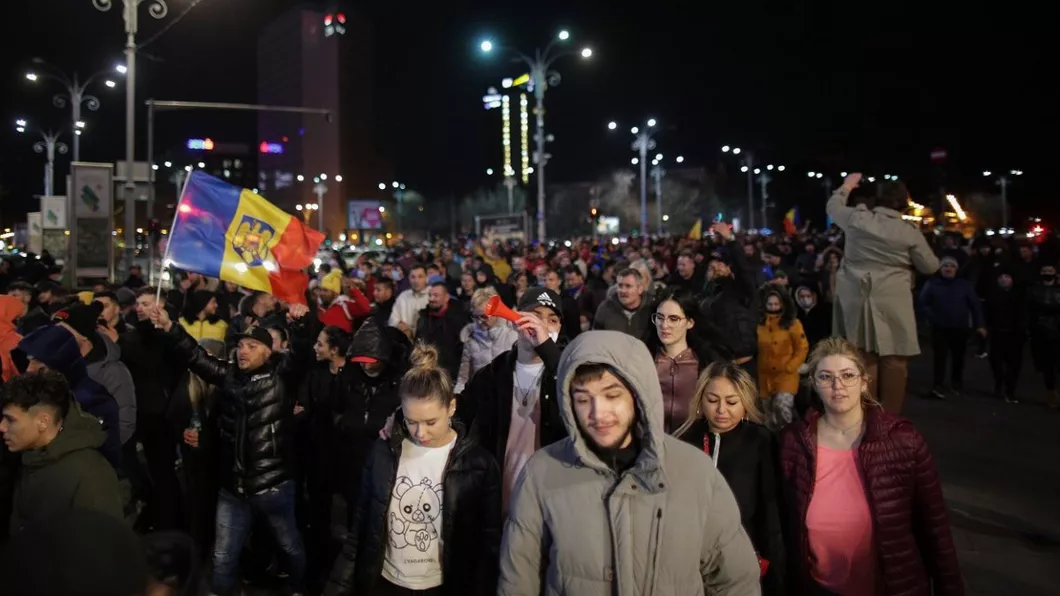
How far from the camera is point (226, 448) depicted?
551cm

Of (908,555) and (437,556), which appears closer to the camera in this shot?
(908,555)

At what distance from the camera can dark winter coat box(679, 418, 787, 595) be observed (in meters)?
3.88

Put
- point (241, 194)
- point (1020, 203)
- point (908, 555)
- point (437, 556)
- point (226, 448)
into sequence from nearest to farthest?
1. point (908, 555)
2. point (437, 556)
3. point (226, 448)
4. point (241, 194)
5. point (1020, 203)

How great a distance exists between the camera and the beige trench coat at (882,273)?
525 centimetres

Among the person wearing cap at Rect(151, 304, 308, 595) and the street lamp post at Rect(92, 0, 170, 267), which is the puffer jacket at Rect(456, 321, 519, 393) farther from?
the street lamp post at Rect(92, 0, 170, 267)

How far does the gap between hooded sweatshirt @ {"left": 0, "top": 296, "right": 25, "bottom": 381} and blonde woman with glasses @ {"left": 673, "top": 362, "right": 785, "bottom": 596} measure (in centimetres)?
489

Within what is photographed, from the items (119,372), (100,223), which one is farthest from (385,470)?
(100,223)

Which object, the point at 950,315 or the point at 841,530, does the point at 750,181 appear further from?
the point at 841,530

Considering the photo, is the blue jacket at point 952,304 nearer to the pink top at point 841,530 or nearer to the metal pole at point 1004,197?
the pink top at point 841,530

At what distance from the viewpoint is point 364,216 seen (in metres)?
110

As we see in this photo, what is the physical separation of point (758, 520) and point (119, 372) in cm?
464

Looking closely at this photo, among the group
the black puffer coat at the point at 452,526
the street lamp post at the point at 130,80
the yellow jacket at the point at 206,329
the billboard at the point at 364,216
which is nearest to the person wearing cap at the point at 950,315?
the yellow jacket at the point at 206,329

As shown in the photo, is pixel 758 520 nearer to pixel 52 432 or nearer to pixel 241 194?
pixel 52 432

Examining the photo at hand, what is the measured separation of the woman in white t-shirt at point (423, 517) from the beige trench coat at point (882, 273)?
2745mm
